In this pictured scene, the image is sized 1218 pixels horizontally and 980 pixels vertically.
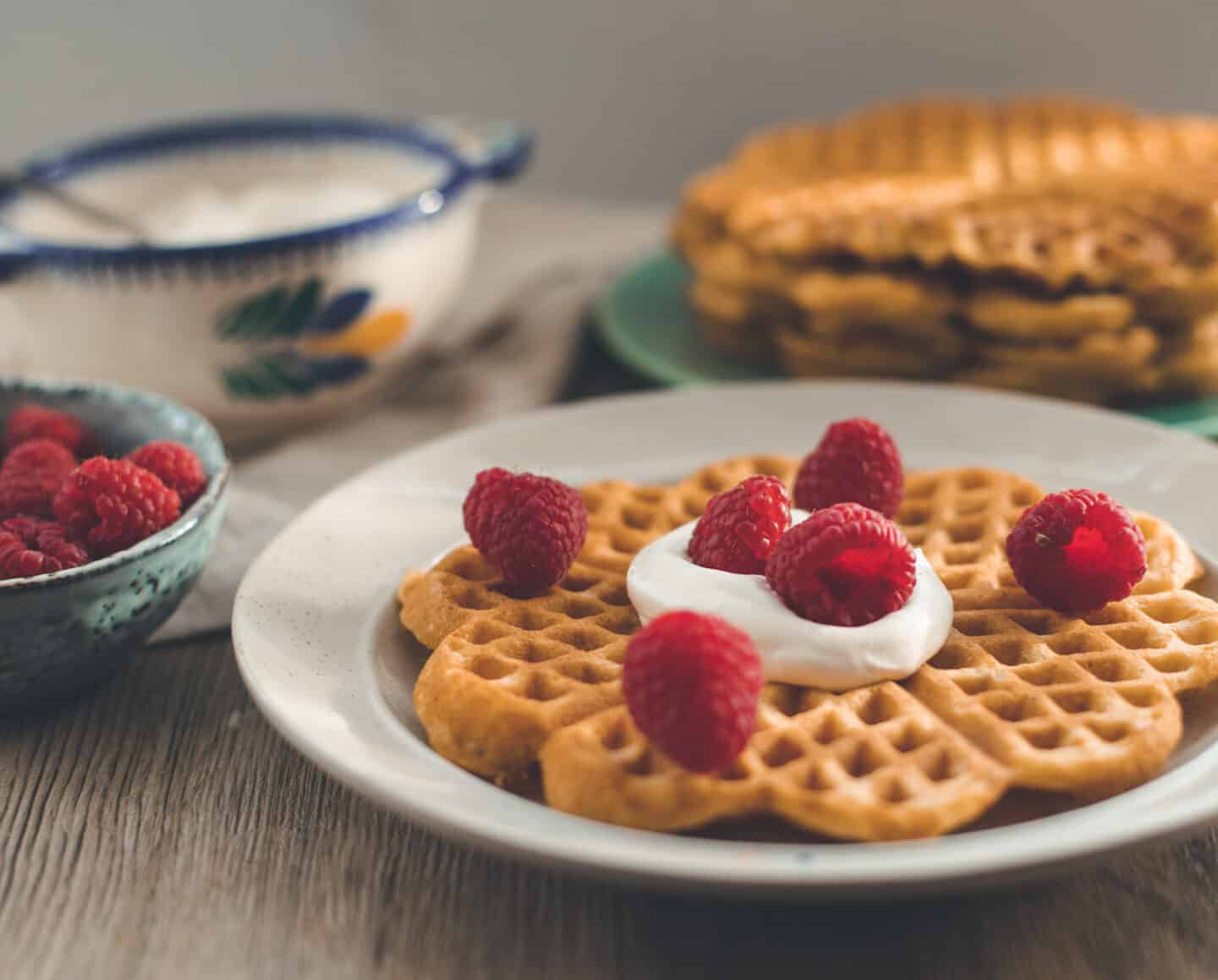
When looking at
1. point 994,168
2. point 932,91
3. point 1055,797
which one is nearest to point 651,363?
point 994,168

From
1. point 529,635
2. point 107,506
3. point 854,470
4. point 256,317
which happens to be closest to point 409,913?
point 529,635

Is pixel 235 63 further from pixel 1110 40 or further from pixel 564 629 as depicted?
pixel 564 629

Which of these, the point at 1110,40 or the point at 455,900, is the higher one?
the point at 1110,40

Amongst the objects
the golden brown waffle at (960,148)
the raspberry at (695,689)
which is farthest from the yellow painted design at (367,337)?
the raspberry at (695,689)

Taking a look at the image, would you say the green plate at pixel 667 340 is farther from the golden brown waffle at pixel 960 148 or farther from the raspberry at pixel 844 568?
the raspberry at pixel 844 568

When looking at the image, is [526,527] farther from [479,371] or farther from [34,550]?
[479,371]
